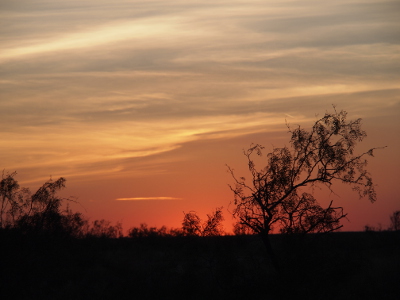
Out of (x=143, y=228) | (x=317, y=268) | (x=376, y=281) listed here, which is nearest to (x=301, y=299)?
(x=317, y=268)

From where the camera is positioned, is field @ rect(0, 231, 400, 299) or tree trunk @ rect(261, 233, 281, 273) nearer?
tree trunk @ rect(261, 233, 281, 273)

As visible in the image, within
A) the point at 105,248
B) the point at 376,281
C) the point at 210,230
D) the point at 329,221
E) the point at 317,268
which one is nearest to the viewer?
the point at 329,221

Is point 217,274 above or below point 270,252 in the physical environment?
below

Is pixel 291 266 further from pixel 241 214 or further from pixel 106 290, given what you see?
pixel 106 290

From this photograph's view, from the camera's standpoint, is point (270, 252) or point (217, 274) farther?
point (217, 274)

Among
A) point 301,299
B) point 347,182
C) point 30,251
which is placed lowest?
point 301,299

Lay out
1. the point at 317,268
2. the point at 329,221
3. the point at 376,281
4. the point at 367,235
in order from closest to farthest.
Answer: the point at 329,221 → the point at 317,268 → the point at 376,281 → the point at 367,235

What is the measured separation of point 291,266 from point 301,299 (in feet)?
7.44

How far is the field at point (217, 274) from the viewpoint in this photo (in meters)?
32.8

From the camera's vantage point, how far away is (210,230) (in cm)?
3525

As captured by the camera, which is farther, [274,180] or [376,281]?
[376,281]

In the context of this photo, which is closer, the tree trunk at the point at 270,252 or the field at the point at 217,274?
the tree trunk at the point at 270,252

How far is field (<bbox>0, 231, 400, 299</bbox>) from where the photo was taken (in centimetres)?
3278

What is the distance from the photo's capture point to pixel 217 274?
120 feet
